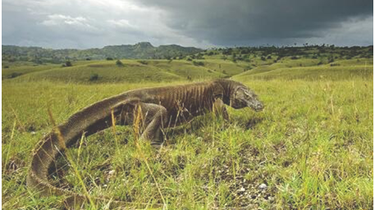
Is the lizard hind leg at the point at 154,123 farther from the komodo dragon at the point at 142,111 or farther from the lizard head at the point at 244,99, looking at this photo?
the lizard head at the point at 244,99

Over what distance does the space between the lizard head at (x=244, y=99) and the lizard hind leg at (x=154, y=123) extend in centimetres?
206

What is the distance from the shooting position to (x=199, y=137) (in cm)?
566

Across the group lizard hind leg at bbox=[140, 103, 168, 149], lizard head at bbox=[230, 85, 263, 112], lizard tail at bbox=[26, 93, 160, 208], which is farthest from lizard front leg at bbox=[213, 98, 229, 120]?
lizard tail at bbox=[26, 93, 160, 208]

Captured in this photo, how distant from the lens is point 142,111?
5.73 metres

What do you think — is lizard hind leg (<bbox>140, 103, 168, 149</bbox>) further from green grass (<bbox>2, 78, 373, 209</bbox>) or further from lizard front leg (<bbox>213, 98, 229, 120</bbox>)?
lizard front leg (<bbox>213, 98, 229, 120</bbox>)

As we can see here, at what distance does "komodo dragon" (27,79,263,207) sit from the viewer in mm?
4008

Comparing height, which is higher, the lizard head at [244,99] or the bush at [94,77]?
the lizard head at [244,99]

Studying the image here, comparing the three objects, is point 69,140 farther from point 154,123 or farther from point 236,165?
point 236,165

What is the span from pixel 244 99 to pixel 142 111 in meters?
2.42

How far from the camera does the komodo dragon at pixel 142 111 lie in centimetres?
401

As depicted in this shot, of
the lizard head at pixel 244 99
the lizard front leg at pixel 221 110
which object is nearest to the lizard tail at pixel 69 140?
the lizard front leg at pixel 221 110

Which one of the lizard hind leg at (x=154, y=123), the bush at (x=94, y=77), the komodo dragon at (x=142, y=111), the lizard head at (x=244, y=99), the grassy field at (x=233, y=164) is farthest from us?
the bush at (x=94, y=77)

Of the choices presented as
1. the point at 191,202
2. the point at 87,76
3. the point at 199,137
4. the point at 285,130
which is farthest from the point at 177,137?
the point at 87,76

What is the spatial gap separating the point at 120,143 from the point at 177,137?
96 cm
